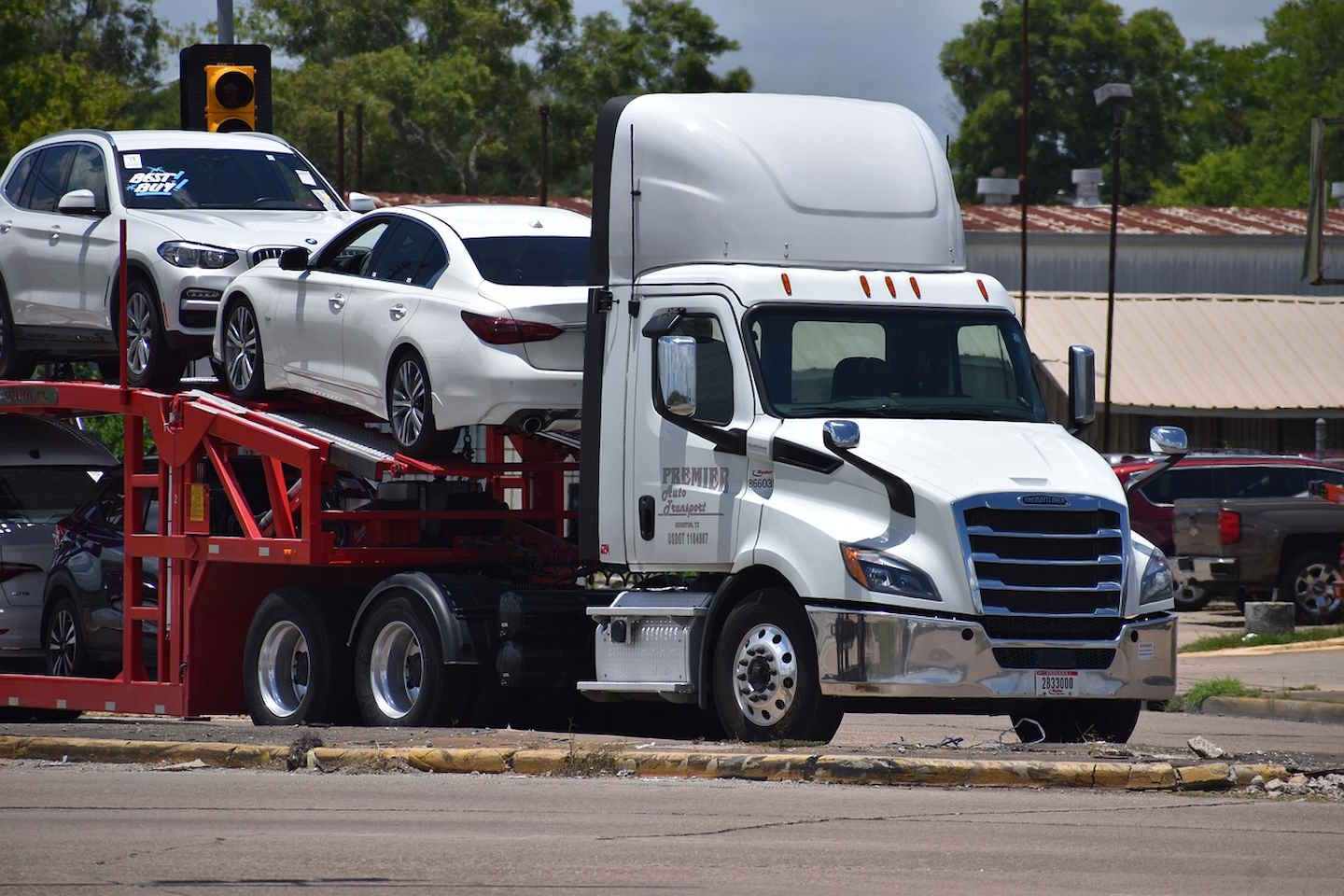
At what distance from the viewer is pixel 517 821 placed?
9.66 meters

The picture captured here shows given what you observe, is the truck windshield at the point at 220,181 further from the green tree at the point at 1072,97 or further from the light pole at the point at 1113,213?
the green tree at the point at 1072,97

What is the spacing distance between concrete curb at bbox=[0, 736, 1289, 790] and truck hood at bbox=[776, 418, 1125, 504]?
144 cm

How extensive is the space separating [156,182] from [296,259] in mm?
1929

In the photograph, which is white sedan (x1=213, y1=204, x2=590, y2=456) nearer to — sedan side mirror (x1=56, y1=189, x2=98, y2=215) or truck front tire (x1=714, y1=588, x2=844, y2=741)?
sedan side mirror (x1=56, y1=189, x2=98, y2=215)

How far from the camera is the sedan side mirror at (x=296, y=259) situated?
1467 cm

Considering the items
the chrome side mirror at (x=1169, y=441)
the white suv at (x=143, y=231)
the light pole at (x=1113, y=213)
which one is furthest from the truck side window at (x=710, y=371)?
the light pole at (x=1113, y=213)

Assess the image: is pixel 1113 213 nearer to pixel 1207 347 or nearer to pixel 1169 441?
pixel 1207 347

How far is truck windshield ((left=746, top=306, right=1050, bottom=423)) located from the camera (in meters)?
12.4

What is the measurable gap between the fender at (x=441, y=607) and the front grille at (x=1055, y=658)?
3.23m

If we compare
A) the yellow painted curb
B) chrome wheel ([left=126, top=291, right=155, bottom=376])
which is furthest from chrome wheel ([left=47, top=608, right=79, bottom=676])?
the yellow painted curb

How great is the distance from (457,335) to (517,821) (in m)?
4.31

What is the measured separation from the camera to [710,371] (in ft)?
41.4

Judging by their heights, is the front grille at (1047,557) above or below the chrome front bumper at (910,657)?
above

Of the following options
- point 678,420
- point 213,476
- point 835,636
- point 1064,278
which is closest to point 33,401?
point 213,476
